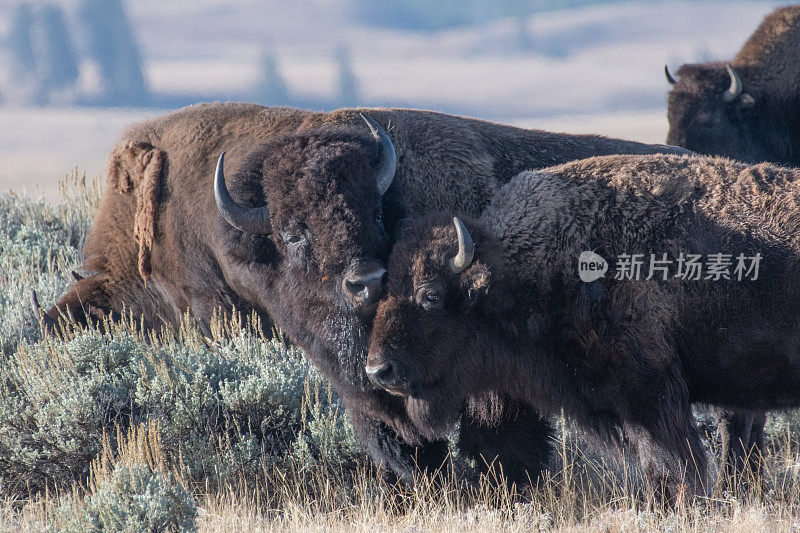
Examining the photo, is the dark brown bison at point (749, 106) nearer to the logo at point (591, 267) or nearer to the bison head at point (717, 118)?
the bison head at point (717, 118)

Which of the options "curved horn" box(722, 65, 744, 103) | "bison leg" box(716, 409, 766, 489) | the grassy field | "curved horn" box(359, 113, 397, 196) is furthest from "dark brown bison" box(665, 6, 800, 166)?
"curved horn" box(359, 113, 397, 196)

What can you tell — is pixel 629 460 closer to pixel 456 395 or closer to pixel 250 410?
pixel 456 395

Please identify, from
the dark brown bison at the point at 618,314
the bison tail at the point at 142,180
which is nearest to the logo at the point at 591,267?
the dark brown bison at the point at 618,314

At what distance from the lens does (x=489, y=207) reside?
452cm

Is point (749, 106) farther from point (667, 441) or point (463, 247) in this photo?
point (463, 247)

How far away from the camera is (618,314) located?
3.84 m

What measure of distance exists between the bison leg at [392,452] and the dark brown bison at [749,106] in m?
6.55

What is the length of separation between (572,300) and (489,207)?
0.83 metres

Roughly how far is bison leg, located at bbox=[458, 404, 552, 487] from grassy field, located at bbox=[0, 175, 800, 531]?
0.09m

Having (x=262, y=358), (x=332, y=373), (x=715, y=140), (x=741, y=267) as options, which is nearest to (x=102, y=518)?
(x=332, y=373)

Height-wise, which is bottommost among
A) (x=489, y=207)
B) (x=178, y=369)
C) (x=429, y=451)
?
(x=429, y=451)

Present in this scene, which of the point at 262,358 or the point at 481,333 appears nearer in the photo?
the point at 481,333

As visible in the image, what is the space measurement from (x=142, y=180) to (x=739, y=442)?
412 centimetres

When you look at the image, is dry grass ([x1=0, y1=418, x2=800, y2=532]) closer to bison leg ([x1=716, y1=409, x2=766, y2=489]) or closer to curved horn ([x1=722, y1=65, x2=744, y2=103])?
bison leg ([x1=716, y1=409, x2=766, y2=489])
